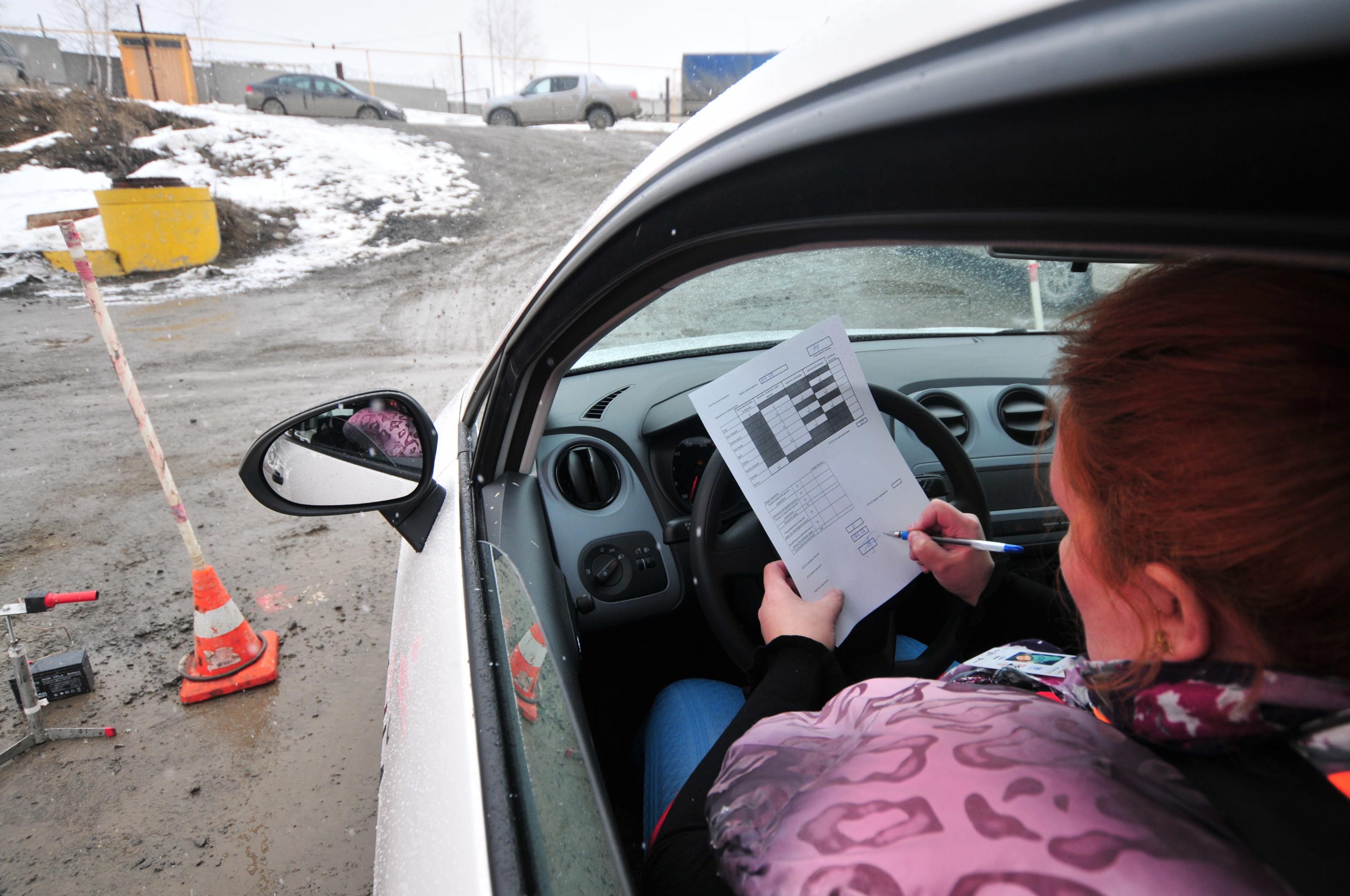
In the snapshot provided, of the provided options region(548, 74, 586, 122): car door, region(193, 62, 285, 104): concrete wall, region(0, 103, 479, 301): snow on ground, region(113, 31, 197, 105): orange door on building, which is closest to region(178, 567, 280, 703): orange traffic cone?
region(0, 103, 479, 301): snow on ground

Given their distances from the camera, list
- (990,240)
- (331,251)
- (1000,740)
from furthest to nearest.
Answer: (331,251), (1000,740), (990,240)

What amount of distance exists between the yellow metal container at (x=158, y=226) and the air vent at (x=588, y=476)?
11.0 meters

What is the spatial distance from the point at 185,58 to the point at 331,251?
62.2ft

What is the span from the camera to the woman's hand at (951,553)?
58.2 inches

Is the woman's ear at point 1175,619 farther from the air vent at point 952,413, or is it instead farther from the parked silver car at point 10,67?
the parked silver car at point 10,67

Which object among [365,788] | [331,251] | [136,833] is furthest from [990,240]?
[331,251]

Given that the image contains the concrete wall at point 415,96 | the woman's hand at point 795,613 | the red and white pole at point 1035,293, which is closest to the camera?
the woman's hand at point 795,613

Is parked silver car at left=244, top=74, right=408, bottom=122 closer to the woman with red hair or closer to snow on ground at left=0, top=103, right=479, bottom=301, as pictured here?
snow on ground at left=0, top=103, right=479, bottom=301

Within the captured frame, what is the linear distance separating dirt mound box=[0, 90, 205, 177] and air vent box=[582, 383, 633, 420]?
15244 millimetres

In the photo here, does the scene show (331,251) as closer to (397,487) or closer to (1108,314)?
(397,487)

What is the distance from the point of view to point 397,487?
5.69 feet

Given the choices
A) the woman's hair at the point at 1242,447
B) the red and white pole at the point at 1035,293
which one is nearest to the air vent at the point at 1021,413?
the red and white pole at the point at 1035,293

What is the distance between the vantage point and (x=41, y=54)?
26172 mm

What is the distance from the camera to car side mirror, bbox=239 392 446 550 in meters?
1.70
